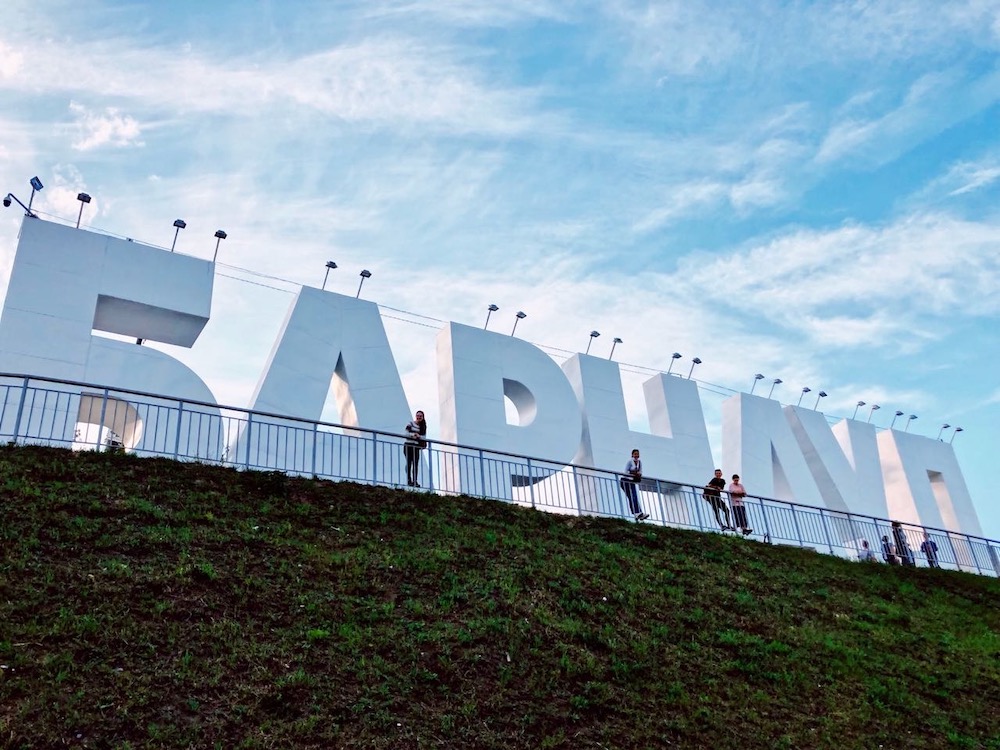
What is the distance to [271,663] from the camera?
11.2 meters

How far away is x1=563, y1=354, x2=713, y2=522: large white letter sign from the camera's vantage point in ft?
85.5

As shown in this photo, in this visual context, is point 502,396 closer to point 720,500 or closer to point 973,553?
point 720,500

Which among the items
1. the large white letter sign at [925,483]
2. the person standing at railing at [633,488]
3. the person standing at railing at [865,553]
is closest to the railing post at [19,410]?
the person standing at railing at [633,488]

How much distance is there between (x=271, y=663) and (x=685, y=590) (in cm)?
868

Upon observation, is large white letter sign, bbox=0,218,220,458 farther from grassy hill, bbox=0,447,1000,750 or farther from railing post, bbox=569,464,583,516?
railing post, bbox=569,464,583,516

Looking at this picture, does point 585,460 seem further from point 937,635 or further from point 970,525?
point 970,525

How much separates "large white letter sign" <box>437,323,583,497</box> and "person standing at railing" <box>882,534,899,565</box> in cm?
913

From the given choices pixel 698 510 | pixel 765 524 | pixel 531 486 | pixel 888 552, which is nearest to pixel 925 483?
pixel 888 552

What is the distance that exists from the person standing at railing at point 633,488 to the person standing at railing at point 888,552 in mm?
7858

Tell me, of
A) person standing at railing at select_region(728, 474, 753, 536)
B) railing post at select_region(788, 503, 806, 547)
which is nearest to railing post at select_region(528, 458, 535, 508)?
person standing at railing at select_region(728, 474, 753, 536)

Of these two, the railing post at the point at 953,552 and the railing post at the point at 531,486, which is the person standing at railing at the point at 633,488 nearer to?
the railing post at the point at 531,486

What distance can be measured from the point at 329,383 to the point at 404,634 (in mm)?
10735

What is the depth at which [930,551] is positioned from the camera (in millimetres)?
27188

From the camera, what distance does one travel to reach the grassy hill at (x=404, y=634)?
1029cm
